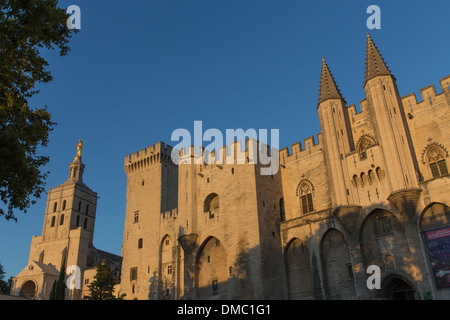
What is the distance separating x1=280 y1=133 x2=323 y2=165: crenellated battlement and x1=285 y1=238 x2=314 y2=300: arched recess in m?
6.62

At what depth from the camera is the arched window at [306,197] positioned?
29.8m

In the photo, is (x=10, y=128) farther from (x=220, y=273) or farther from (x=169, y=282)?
(x=169, y=282)

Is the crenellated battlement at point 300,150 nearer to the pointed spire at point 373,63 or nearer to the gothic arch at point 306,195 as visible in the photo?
the gothic arch at point 306,195

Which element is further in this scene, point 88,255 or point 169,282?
point 88,255

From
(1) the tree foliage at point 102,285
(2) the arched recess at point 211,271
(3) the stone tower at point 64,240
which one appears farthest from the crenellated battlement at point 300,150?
(3) the stone tower at point 64,240

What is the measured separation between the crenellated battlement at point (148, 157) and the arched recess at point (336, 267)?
20.2 m

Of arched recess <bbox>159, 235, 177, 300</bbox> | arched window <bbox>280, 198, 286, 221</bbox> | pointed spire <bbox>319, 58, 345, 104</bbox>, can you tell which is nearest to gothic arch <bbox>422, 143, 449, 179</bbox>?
pointed spire <bbox>319, 58, 345, 104</bbox>

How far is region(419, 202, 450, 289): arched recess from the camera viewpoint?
21.3 m

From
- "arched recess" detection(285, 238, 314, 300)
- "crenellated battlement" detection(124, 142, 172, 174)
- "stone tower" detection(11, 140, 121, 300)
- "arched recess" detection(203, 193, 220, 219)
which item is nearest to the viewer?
"arched recess" detection(285, 238, 314, 300)

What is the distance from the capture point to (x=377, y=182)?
81.9 feet

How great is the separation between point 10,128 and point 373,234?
66.7 feet

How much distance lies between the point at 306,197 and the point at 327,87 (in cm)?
820

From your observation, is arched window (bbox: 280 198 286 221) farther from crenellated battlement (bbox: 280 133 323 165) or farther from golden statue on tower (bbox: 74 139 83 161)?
golden statue on tower (bbox: 74 139 83 161)
